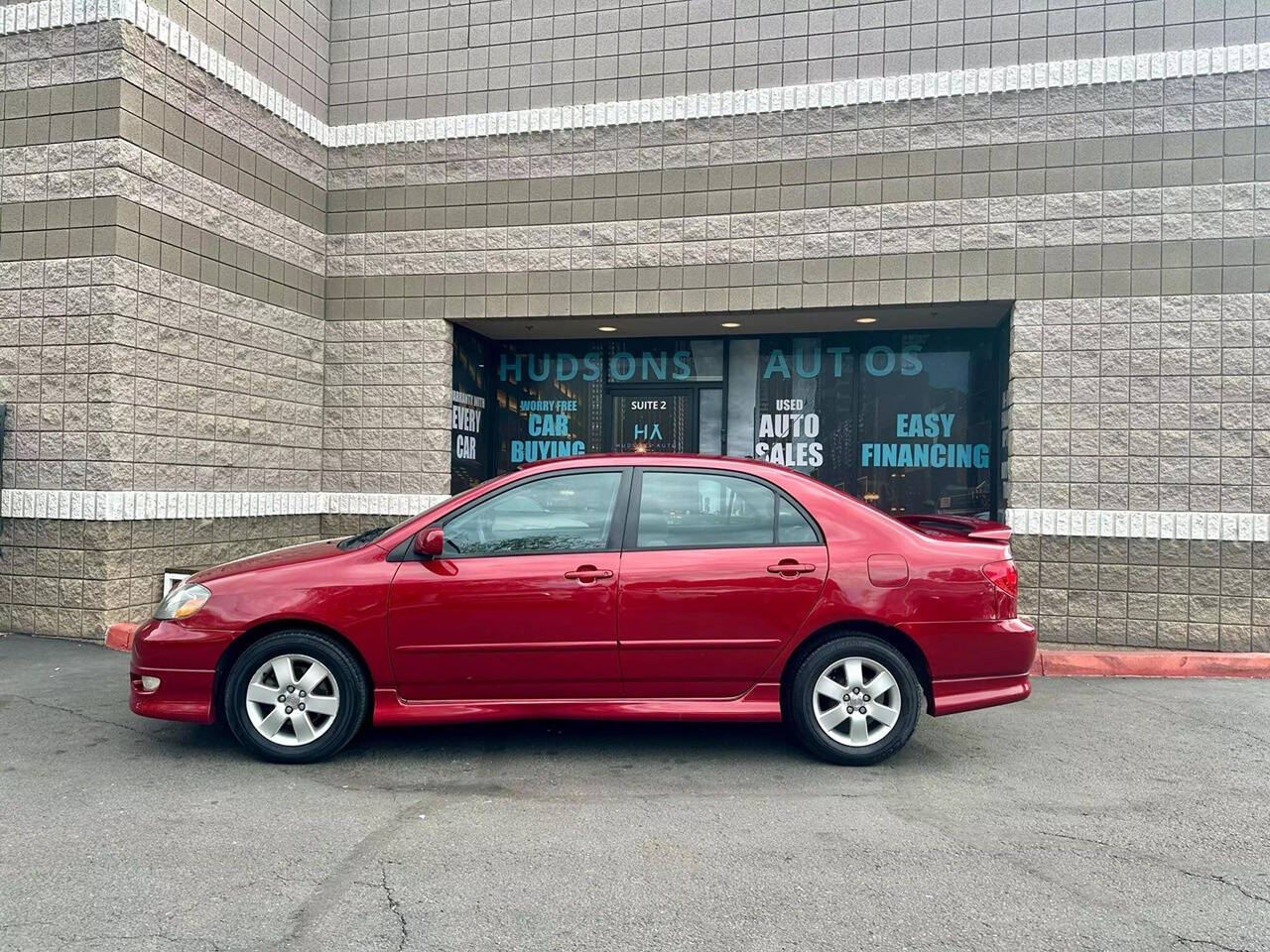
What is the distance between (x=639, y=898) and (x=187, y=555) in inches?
258

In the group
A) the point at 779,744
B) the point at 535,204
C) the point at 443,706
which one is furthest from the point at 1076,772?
the point at 535,204

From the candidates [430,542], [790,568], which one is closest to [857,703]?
[790,568]

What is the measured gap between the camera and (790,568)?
16.0ft

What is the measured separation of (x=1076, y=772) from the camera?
492 centimetres

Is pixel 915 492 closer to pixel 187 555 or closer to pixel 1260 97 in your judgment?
pixel 1260 97

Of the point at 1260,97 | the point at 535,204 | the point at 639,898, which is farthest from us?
the point at 535,204

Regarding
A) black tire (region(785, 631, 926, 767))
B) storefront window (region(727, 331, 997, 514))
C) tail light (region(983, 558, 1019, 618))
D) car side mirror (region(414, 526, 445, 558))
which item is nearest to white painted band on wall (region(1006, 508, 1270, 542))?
storefront window (region(727, 331, 997, 514))

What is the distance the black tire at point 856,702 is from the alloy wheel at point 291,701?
8.01 ft

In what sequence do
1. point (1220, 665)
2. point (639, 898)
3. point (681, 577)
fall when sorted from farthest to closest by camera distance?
point (1220, 665)
point (681, 577)
point (639, 898)

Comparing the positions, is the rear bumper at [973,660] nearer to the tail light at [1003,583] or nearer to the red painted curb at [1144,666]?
the tail light at [1003,583]

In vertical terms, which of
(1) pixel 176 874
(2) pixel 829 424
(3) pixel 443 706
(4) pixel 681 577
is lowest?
(1) pixel 176 874

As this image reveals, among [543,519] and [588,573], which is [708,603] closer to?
[588,573]

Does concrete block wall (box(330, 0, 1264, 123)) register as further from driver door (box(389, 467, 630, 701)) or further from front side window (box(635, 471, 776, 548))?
driver door (box(389, 467, 630, 701))

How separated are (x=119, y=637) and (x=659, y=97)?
22.9 ft
